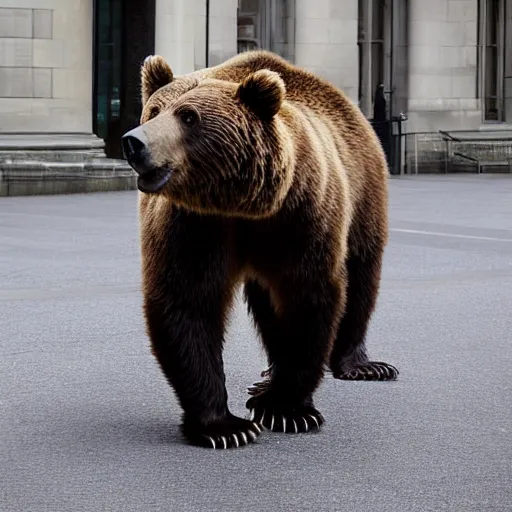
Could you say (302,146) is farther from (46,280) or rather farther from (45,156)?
→ (45,156)

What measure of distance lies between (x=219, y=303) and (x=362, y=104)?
25534 mm

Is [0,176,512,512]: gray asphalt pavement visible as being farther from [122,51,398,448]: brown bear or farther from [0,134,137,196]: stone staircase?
[0,134,137,196]: stone staircase

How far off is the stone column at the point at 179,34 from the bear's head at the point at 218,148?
789 inches

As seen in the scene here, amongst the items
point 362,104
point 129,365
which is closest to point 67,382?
point 129,365

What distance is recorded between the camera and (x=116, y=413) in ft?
21.5

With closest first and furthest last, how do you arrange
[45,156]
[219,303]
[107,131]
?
[219,303], [45,156], [107,131]

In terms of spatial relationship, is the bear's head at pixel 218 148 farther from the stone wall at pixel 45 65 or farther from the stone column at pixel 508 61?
the stone column at pixel 508 61

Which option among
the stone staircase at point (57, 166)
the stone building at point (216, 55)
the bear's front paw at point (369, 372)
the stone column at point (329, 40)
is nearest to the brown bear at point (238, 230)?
the bear's front paw at point (369, 372)

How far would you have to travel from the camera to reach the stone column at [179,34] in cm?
2556

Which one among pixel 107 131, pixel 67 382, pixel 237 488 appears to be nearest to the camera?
pixel 237 488

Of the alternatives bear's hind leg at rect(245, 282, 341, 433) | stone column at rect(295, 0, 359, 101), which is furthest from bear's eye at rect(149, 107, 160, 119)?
stone column at rect(295, 0, 359, 101)

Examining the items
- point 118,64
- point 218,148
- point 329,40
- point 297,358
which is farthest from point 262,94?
point 329,40

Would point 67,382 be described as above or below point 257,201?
below

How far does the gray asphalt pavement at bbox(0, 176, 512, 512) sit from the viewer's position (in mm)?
5191
